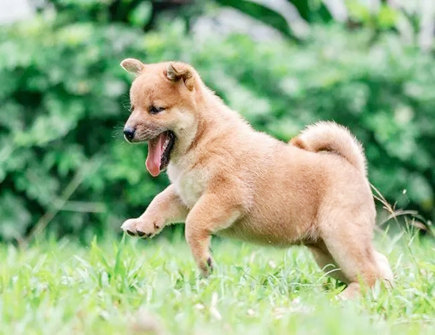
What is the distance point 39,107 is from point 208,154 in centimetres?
477

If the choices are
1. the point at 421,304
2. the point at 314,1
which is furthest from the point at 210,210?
the point at 314,1

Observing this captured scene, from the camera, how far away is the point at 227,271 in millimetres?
4883

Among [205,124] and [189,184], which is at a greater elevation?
[205,124]

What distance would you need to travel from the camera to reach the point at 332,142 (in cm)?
518

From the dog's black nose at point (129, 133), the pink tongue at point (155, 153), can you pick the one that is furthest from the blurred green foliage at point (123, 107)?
the dog's black nose at point (129, 133)

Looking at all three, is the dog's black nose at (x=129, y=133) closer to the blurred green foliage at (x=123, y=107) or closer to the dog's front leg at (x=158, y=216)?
the dog's front leg at (x=158, y=216)

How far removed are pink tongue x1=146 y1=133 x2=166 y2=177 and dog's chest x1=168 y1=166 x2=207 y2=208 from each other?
129 millimetres

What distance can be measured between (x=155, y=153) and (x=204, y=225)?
0.52 metres

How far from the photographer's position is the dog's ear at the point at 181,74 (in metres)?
4.93

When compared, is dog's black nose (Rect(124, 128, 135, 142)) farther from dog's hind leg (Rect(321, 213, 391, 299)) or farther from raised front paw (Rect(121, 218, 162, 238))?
dog's hind leg (Rect(321, 213, 391, 299))

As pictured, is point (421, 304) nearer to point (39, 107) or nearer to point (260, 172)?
point (260, 172)

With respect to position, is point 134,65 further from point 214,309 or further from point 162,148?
point 214,309

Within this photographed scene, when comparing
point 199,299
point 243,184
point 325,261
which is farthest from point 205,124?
point 199,299

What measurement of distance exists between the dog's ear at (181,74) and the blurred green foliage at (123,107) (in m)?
3.86
